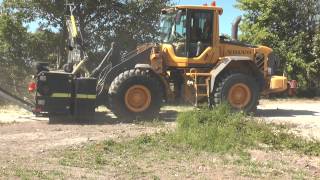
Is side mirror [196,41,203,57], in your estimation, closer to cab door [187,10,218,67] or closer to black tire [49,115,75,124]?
cab door [187,10,218,67]

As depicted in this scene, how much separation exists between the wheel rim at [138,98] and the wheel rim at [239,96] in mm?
2492

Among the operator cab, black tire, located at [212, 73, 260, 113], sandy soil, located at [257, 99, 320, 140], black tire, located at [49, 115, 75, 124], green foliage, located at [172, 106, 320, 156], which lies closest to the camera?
green foliage, located at [172, 106, 320, 156]

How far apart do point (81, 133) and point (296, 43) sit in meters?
16.2

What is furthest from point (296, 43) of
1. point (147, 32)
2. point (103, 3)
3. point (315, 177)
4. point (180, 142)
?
point (315, 177)

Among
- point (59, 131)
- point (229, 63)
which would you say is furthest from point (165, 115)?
point (59, 131)

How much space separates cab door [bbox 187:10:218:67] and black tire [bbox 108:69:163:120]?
1.61m

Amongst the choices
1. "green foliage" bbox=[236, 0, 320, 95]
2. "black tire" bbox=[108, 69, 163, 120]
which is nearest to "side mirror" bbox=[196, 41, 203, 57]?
"black tire" bbox=[108, 69, 163, 120]

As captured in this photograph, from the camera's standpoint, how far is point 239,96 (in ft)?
53.2

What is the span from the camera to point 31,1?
21594mm

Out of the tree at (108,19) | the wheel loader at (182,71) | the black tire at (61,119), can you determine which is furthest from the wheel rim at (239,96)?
the tree at (108,19)

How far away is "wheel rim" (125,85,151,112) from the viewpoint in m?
15.0

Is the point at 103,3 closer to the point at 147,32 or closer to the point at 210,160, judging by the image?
the point at 147,32

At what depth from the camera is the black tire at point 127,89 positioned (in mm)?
14773

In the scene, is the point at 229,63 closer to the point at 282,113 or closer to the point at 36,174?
the point at 282,113
